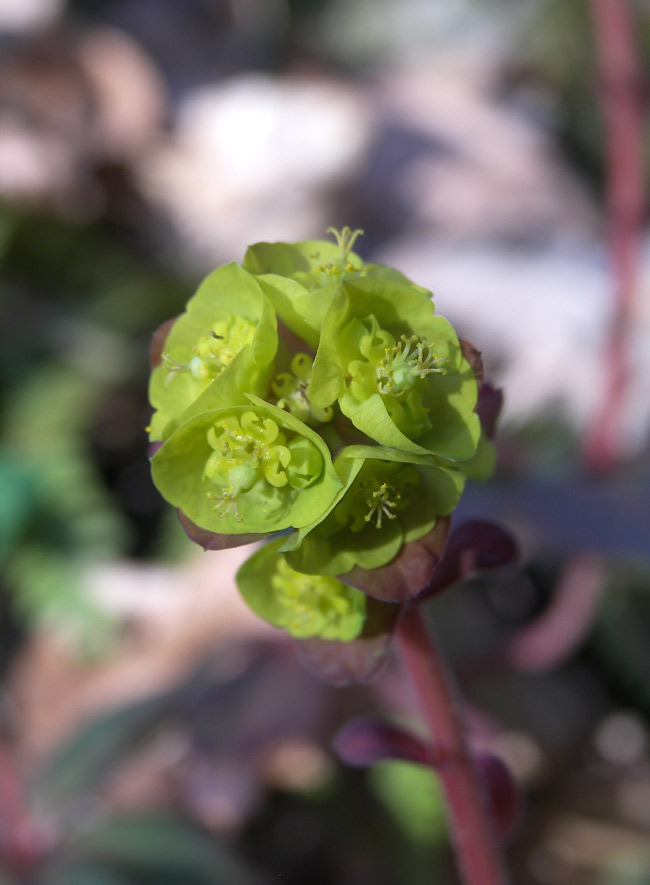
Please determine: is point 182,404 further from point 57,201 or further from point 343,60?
point 343,60

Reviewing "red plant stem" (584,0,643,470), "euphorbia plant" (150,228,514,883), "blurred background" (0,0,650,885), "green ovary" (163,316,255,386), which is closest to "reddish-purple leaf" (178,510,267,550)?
"euphorbia plant" (150,228,514,883)

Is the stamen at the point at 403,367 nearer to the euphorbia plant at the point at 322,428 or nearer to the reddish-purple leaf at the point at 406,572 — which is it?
the euphorbia plant at the point at 322,428

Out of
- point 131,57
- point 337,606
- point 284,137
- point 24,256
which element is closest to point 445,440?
point 337,606

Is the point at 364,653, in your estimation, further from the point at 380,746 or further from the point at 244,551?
the point at 244,551

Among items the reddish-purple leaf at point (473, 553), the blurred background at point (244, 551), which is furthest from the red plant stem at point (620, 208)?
the reddish-purple leaf at point (473, 553)

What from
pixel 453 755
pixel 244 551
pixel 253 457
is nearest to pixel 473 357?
pixel 253 457

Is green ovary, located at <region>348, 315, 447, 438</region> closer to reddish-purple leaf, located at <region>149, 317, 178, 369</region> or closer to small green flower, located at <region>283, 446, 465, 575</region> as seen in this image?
small green flower, located at <region>283, 446, 465, 575</region>
